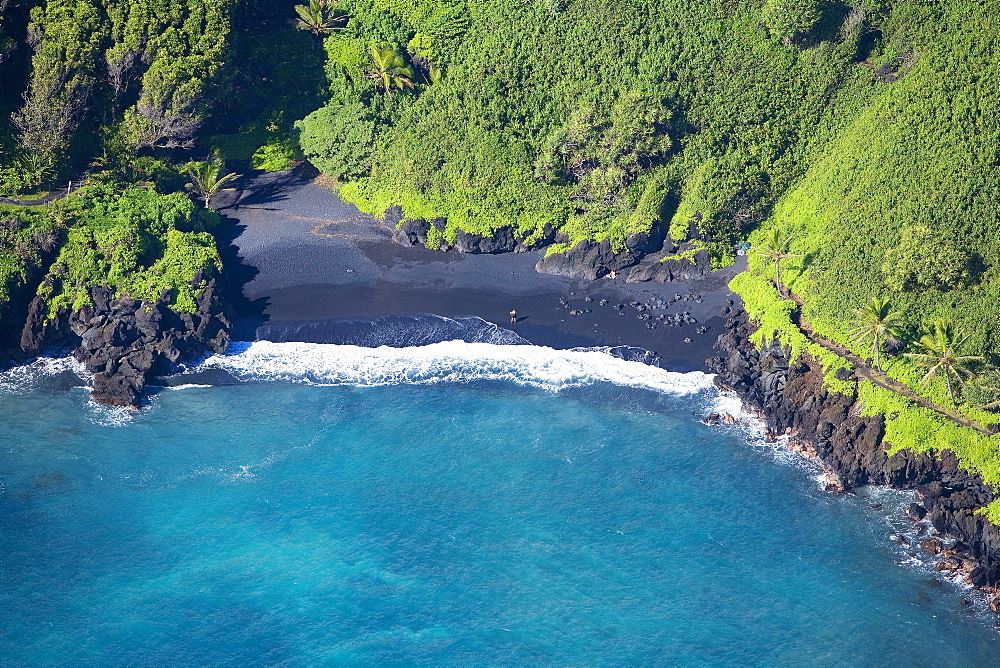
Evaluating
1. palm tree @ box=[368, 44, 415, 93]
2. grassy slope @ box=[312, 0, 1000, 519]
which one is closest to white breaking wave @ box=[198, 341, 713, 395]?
grassy slope @ box=[312, 0, 1000, 519]

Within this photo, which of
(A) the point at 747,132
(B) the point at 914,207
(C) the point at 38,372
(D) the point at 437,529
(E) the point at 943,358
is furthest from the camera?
(A) the point at 747,132

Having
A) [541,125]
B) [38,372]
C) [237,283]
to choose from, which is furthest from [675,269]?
[38,372]

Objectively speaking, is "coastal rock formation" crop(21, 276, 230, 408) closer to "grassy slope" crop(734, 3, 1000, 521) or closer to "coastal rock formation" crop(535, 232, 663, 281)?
"coastal rock formation" crop(535, 232, 663, 281)

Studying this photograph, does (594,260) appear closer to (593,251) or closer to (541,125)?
(593,251)

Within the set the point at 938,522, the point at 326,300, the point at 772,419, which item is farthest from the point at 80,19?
the point at 938,522

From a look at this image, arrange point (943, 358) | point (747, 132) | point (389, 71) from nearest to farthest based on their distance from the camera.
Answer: point (943, 358)
point (747, 132)
point (389, 71)
